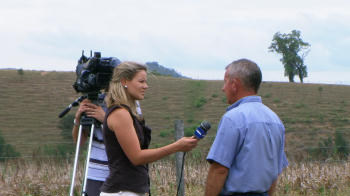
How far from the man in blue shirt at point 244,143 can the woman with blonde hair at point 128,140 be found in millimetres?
194

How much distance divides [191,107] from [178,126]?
41.9m

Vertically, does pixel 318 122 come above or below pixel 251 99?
below

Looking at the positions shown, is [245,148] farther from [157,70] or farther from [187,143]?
[157,70]

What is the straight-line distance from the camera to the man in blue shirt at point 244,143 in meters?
3.06

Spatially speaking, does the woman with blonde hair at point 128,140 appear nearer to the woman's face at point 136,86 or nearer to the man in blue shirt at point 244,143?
the woman's face at point 136,86

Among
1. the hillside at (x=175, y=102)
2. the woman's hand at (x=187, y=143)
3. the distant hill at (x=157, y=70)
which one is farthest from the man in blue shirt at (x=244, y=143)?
the hillside at (x=175, y=102)

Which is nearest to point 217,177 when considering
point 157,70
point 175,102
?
point 157,70

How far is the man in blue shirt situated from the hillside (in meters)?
32.4

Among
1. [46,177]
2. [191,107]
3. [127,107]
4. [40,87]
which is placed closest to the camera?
[127,107]

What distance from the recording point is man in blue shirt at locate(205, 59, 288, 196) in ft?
10.0

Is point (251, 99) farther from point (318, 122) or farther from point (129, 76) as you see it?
point (318, 122)

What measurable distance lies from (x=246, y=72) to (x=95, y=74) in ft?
3.77

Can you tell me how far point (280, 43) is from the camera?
78250 millimetres

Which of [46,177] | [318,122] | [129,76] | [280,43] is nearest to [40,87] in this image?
[318,122]
